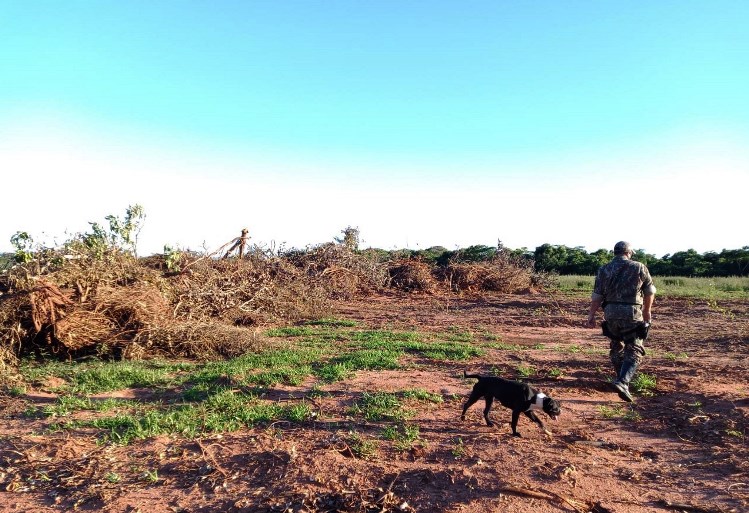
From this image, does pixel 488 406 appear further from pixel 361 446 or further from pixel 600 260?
pixel 600 260

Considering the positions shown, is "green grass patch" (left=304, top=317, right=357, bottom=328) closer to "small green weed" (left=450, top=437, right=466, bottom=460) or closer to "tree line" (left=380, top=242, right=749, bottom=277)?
"small green weed" (left=450, top=437, right=466, bottom=460)

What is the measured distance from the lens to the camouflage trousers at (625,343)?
5.54 m

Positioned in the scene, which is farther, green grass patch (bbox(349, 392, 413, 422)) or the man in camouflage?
the man in camouflage

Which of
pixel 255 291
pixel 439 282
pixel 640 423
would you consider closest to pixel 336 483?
pixel 640 423

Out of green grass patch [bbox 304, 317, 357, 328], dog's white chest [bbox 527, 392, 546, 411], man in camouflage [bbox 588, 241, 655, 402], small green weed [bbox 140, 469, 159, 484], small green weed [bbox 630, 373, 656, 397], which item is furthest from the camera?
green grass patch [bbox 304, 317, 357, 328]

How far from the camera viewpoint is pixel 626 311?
219 inches

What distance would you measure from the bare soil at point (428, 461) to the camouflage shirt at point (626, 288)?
0.99m

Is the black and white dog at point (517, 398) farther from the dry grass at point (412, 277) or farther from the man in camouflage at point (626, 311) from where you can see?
the dry grass at point (412, 277)

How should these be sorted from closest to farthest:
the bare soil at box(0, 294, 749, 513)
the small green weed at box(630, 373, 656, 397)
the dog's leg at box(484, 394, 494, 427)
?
1. the bare soil at box(0, 294, 749, 513)
2. the dog's leg at box(484, 394, 494, 427)
3. the small green weed at box(630, 373, 656, 397)

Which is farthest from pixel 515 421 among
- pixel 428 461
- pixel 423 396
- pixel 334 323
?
pixel 334 323

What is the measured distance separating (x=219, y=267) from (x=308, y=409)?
7.91 m

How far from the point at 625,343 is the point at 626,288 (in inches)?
25.5

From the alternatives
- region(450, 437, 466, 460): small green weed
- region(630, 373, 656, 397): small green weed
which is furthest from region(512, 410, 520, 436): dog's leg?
region(630, 373, 656, 397): small green weed

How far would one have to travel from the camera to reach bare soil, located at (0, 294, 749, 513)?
10.9 feet
